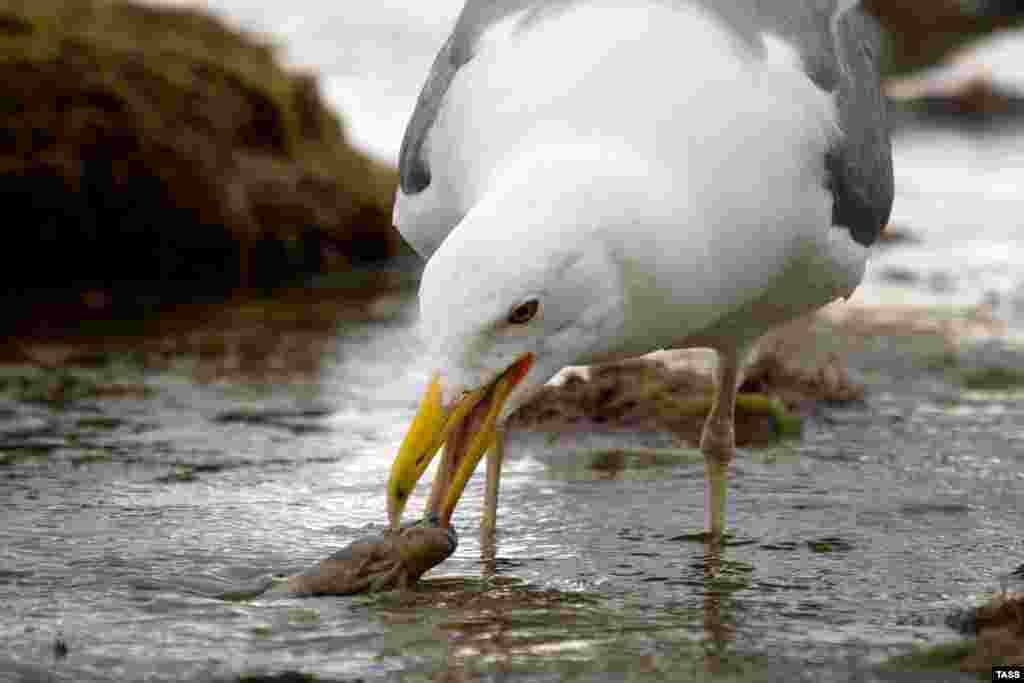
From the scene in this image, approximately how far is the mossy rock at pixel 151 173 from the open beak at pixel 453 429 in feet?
19.8

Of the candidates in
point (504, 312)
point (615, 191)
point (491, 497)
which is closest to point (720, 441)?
point (491, 497)

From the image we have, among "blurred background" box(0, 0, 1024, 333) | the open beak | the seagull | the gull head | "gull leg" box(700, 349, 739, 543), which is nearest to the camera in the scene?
the gull head

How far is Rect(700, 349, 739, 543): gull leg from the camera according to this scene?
6.16 metres

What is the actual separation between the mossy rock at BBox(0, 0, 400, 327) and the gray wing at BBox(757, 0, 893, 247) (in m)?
5.43

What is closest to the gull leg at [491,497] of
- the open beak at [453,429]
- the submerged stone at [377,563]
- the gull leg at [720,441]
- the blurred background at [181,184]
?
the gull leg at [720,441]

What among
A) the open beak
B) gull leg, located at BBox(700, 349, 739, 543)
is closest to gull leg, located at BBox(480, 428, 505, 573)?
gull leg, located at BBox(700, 349, 739, 543)

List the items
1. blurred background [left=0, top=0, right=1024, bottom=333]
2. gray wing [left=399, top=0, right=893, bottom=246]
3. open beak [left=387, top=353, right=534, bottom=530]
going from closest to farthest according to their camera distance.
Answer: open beak [left=387, top=353, right=534, bottom=530]
gray wing [left=399, top=0, right=893, bottom=246]
blurred background [left=0, top=0, right=1024, bottom=333]

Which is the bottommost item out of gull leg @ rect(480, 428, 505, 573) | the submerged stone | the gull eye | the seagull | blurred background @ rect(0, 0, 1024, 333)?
the submerged stone

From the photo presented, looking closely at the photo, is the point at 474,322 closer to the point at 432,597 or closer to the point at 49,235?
the point at 432,597

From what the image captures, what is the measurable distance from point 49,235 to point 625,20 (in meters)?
6.57

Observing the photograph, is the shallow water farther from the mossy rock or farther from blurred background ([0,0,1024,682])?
the mossy rock

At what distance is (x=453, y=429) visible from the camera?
4.70 meters

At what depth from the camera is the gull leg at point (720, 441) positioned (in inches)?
242

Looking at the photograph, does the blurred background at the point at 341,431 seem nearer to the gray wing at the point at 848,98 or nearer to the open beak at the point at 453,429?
the open beak at the point at 453,429
